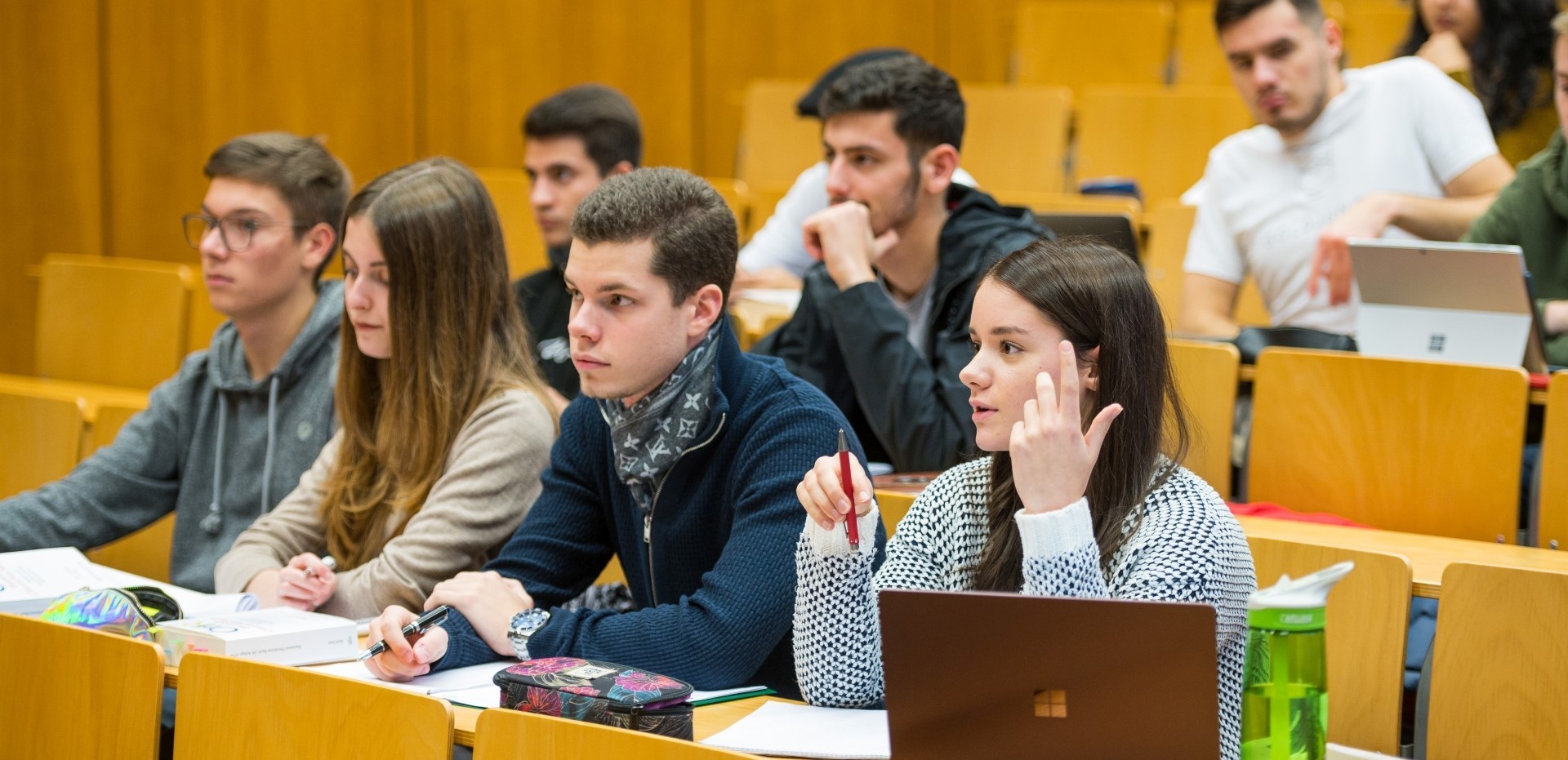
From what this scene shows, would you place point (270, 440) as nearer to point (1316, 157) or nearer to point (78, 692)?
point (78, 692)

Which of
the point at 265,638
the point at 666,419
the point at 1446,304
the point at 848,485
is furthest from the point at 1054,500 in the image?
the point at 1446,304

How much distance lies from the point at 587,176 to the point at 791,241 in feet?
2.26

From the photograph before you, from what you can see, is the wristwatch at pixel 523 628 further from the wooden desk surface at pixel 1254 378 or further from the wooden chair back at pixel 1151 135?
the wooden chair back at pixel 1151 135

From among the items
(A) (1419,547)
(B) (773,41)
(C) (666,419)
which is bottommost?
(A) (1419,547)

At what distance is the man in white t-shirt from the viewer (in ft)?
11.9

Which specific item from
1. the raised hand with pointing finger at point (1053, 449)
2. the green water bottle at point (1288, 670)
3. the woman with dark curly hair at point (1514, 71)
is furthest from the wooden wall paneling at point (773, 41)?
the green water bottle at point (1288, 670)

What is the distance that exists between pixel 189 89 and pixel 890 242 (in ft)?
10.2

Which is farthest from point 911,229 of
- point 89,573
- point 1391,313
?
point 89,573

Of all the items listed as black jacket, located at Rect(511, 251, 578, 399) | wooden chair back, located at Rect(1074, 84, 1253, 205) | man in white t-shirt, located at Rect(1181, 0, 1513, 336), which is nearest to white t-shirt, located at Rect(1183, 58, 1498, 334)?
man in white t-shirt, located at Rect(1181, 0, 1513, 336)

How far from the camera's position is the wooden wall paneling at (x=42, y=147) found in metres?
4.95

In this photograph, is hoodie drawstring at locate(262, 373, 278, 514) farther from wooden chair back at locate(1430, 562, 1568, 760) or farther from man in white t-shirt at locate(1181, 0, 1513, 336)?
man in white t-shirt at locate(1181, 0, 1513, 336)

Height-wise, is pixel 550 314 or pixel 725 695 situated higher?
pixel 550 314

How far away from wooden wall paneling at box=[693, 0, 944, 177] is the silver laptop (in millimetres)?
3499

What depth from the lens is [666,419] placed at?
202 centimetres
